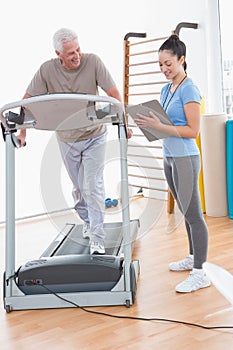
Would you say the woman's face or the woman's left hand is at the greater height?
the woman's face

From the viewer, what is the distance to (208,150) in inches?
179

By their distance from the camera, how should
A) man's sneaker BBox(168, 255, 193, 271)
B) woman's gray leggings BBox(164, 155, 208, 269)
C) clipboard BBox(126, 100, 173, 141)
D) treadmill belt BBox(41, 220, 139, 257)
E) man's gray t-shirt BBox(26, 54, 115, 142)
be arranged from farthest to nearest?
treadmill belt BBox(41, 220, 139, 257), man's sneaker BBox(168, 255, 193, 271), man's gray t-shirt BBox(26, 54, 115, 142), woman's gray leggings BBox(164, 155, 208, 269), clipboard BBox(126, 100, 173, 141)

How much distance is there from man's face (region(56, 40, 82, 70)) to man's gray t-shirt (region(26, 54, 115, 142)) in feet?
0.19

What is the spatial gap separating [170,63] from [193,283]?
1.12m

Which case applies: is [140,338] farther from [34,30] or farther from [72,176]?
[34,30]

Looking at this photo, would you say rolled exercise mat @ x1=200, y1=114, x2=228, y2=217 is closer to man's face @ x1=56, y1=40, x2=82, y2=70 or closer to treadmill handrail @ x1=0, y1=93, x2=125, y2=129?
man's face @ x1=56, y1=40, x2=82, y2=70

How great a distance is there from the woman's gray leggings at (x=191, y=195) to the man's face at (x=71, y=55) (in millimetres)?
713

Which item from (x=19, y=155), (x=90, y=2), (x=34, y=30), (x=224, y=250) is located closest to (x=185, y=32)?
(x=90, y=2)

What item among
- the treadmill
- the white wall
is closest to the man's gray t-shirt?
the treadmill

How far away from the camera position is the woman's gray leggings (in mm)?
2889

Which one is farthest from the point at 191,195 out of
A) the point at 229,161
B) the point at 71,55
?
the point at 229,161

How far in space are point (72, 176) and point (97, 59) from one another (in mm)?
714

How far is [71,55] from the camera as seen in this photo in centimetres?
307

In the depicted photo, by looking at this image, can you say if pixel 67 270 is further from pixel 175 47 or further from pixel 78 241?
pixel 175 47
